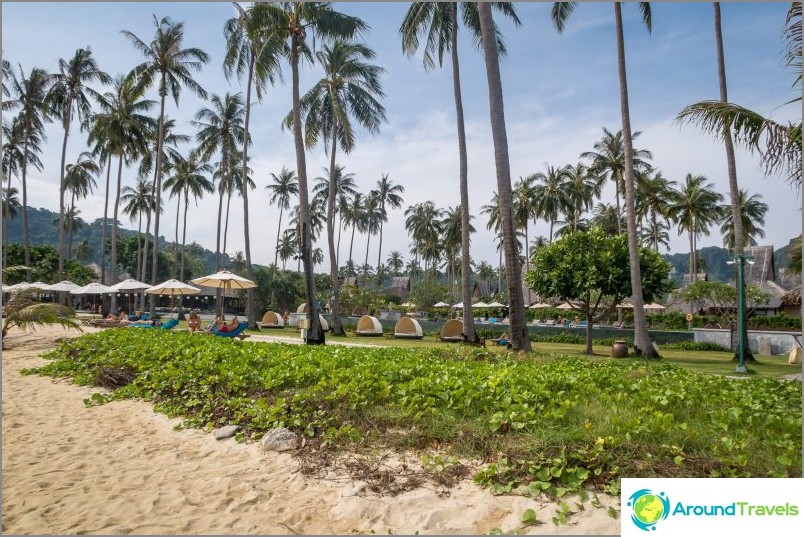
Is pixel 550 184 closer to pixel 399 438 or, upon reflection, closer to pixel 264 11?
pixel 264 11

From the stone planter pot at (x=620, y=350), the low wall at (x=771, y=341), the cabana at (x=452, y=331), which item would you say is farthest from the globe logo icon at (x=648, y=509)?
the low wall at (x=771, y=341)

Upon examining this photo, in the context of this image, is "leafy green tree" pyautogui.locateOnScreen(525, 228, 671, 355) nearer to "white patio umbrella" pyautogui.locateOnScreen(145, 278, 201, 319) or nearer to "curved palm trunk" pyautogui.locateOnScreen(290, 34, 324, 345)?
"curved palm trunk" pyautogui.locateOnScreen(290, 34, 324, 345)

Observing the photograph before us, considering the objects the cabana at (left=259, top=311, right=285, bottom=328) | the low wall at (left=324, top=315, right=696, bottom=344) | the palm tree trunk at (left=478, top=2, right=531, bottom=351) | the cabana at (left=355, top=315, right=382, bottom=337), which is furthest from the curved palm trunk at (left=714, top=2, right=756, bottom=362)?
the cabana at (left=259, top=311, right=285, bottom=328)

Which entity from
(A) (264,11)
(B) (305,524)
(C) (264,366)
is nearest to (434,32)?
(A) (264,11)

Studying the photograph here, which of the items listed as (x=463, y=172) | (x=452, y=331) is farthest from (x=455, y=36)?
(x=452, y=331)

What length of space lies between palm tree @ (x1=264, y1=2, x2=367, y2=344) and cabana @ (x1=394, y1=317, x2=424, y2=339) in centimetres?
904

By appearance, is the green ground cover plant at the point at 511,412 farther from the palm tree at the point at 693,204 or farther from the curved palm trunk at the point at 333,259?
the palm tree at the point at 693,204

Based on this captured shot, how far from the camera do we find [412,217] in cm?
6531

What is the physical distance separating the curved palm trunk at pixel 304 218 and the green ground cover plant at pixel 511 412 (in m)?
8.07

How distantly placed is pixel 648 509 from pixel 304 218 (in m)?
15.6

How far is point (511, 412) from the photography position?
16.3ft

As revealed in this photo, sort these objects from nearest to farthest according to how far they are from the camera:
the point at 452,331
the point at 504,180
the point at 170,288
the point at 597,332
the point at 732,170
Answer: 1. the point at 504,180
2. the point at 732,170
3. the point at 170,288
4. the point at 452,331
5. the point at 597,332

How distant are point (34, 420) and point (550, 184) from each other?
4359 cm

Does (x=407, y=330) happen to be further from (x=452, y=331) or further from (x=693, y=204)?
(x=693, y=204)
